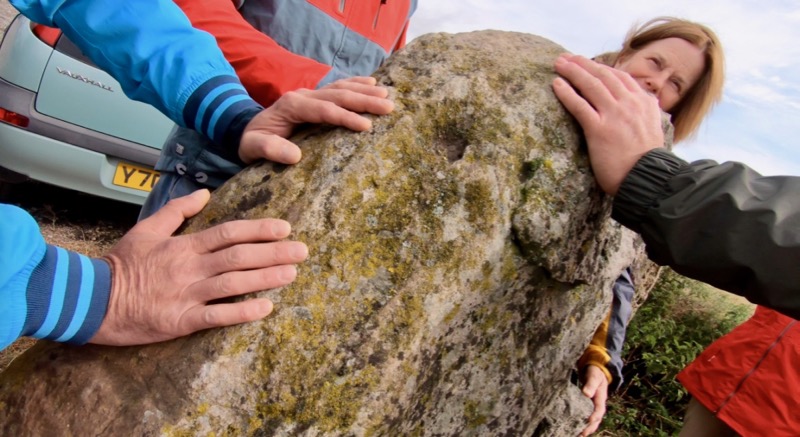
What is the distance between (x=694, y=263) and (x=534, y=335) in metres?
0.55

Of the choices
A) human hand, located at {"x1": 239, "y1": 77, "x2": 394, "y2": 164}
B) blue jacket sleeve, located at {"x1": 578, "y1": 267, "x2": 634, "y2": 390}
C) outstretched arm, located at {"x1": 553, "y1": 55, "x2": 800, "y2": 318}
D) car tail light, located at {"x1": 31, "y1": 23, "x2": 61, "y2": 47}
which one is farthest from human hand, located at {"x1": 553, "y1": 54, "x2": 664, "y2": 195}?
car tail light, located at {"x1": 31, "y1": 23, "x2": 61, "y2": 47}

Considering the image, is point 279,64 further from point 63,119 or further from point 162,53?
point 63,119

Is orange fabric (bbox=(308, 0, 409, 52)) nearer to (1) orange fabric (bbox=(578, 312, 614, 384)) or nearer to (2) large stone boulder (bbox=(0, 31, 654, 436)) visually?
(2) large stone boulder (bbox=(0, 31, 654, 436))

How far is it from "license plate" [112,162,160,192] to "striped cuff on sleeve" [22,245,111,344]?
3.18 meters

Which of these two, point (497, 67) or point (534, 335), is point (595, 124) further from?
point (534, 335)

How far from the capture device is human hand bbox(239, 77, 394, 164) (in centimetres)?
155

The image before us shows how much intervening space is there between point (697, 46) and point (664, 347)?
12.9 feet

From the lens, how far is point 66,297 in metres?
1.26

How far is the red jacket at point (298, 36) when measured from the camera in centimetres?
194

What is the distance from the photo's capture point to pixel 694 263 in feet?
4.77

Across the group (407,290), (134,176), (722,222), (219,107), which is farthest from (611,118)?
(134,176)

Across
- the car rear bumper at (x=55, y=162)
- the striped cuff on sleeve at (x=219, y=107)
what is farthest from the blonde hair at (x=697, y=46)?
the car rear bumper at (x=55, y=162)

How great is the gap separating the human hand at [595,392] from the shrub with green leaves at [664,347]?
288 centimetres

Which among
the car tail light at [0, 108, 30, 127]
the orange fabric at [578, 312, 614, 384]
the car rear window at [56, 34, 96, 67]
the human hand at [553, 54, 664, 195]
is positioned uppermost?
the human hand at [553, 54, 664, 195]
